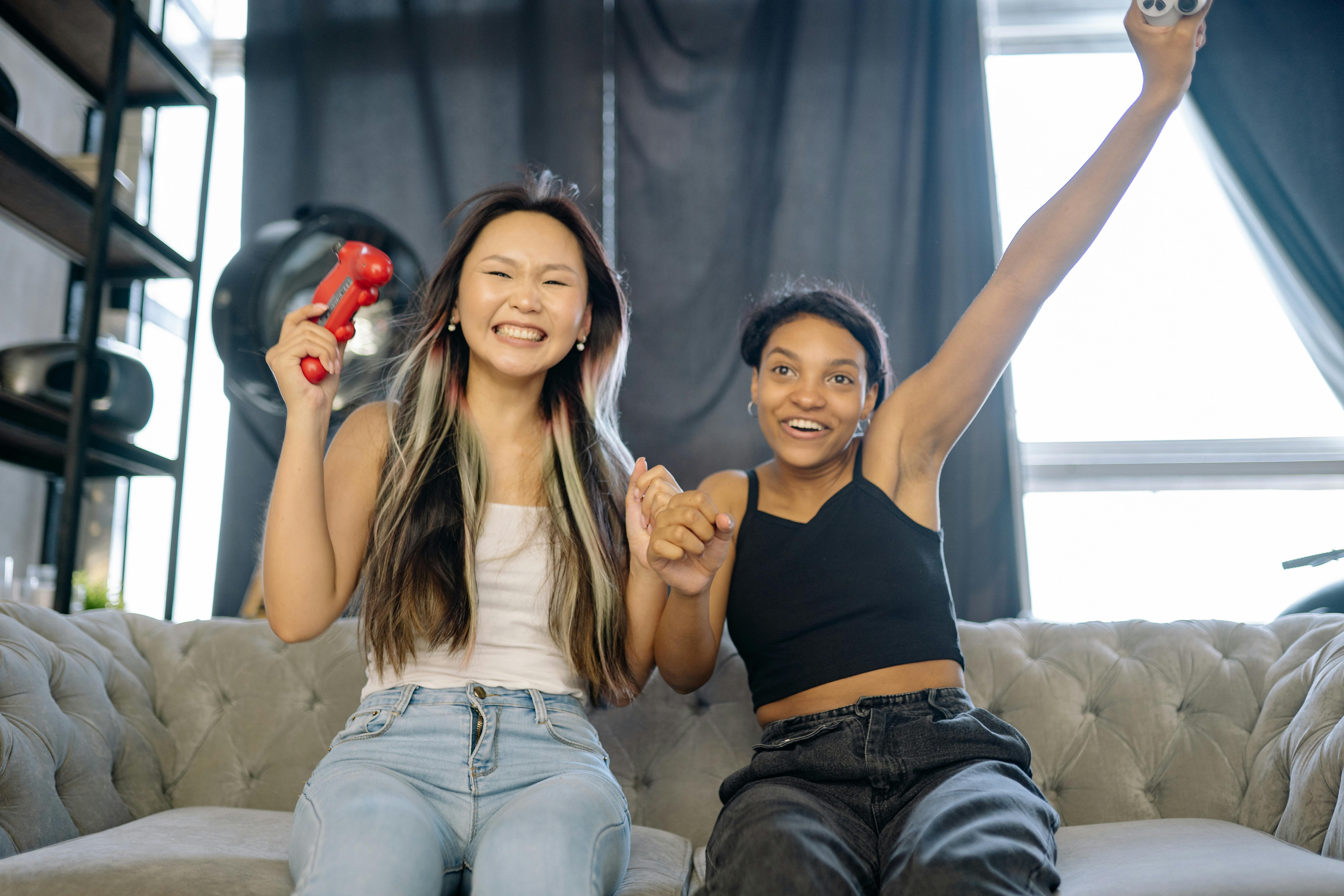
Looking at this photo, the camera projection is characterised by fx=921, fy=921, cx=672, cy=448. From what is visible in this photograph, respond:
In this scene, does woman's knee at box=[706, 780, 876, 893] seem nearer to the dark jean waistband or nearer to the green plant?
the dark jean waistband

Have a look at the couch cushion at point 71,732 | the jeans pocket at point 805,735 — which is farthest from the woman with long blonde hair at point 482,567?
the couch cushion at point 71,732

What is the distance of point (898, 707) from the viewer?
4.14 feet

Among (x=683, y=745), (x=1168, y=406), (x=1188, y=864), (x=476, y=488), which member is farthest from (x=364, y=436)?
(x=1168, y=406)

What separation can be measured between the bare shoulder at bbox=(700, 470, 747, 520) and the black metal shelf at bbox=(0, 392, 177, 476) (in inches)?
59.9

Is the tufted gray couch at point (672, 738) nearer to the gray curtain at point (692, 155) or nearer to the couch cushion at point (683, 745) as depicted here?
the couch cushion at point (683, 745)

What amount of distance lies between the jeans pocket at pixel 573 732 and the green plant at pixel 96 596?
4.80 feet

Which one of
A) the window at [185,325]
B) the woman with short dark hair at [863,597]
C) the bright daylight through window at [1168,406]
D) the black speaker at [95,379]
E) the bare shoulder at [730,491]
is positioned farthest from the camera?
the window at [185,325]

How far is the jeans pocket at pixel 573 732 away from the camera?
48.1 inches

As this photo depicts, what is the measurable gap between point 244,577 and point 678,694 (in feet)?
5.16

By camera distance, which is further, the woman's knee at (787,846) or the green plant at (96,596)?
the green plant at (96,596)

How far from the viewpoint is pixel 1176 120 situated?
113 inches

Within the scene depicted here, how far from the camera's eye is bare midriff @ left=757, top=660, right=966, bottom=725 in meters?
1.33

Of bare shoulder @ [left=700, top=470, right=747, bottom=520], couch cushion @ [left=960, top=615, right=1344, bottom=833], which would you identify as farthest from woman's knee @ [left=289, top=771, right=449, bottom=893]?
couch cushion @ [left=960, top=615, right=1344, bottom=833]

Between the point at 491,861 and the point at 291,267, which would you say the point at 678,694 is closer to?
the point at 491,861
